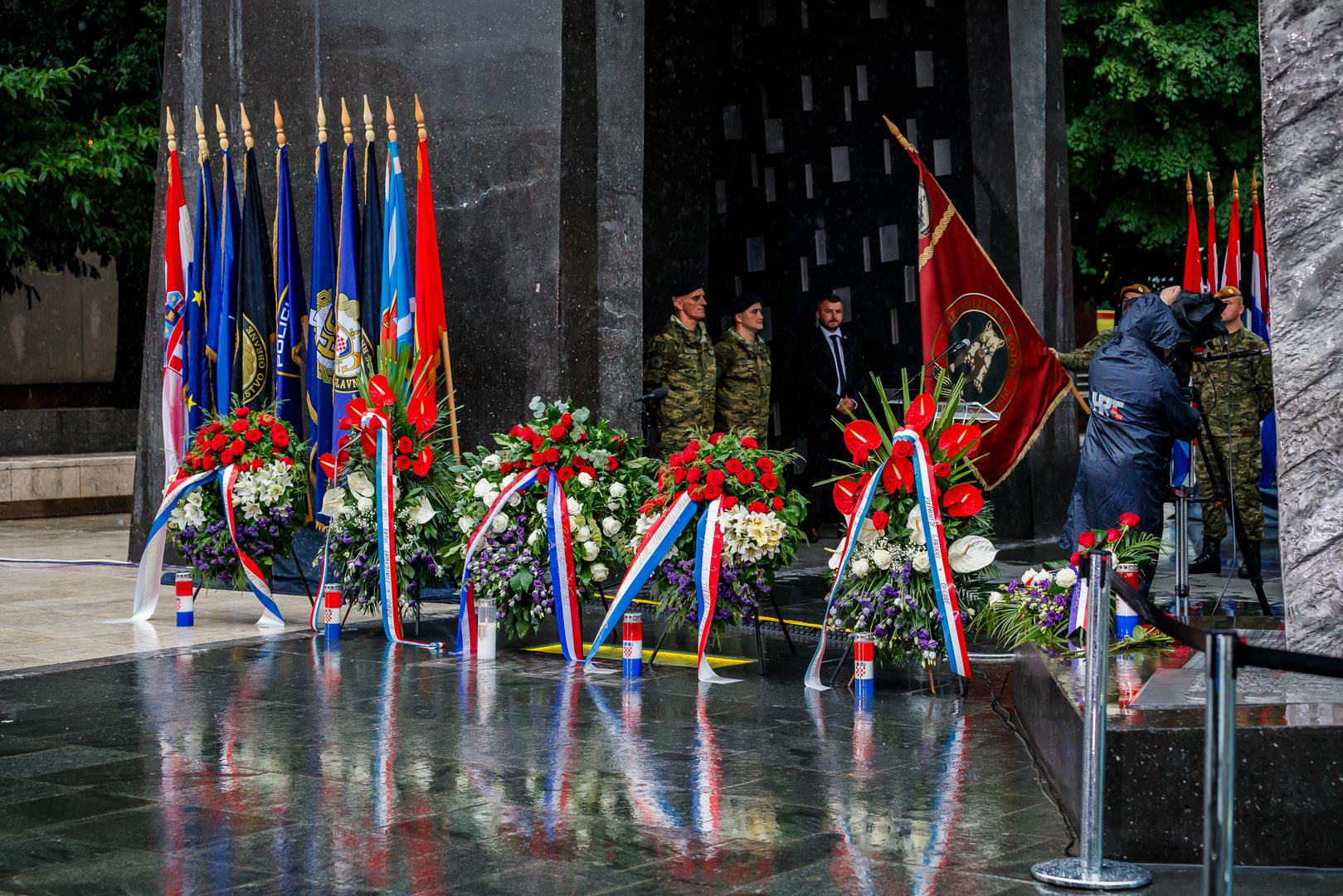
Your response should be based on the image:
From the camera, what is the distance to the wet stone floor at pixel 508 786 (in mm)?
5184

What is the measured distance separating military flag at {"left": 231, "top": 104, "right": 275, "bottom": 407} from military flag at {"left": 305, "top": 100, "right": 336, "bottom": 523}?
448 millimetres

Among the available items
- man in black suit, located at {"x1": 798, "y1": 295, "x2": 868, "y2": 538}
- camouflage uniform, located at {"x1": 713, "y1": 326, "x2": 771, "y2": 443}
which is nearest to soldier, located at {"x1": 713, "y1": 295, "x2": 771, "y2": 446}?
camouflage uniform, located at {"x1": 713, "y1": 326, "x2": 771, "y2": 443}

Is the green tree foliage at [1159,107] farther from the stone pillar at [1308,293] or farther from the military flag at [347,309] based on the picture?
the stone pillar at [1308,293]

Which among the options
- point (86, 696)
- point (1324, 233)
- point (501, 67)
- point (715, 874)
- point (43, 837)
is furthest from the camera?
point (501, 67)

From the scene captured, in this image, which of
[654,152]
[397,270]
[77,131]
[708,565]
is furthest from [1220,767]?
[77,131]

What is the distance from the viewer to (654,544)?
865cm

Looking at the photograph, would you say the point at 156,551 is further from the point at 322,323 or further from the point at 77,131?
the point at 77,131

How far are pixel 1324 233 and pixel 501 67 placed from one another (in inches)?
269

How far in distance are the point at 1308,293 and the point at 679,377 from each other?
7.15m

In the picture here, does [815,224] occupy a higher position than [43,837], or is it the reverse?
[815,224]

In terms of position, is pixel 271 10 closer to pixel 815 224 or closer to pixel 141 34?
pixel 815 224

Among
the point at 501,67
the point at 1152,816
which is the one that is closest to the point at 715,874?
the point at 1152,816

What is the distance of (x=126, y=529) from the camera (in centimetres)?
1797

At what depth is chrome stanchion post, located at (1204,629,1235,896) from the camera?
4086mm
